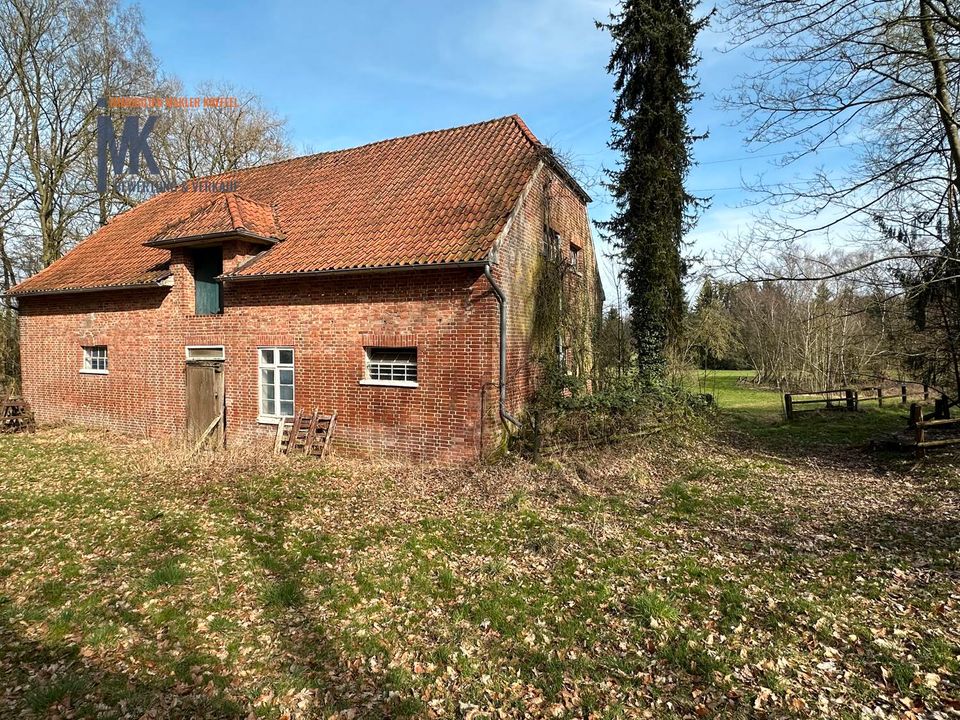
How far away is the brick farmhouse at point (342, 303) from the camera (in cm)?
1009

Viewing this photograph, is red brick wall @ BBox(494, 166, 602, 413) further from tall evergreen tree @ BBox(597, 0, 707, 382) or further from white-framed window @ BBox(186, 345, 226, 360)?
white-framed window @ BBox(186, 345, 226, 360)

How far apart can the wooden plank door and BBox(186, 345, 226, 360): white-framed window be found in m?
0.15

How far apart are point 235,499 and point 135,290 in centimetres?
856

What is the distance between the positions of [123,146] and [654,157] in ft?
Result: 71.5

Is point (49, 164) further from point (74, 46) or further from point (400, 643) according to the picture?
point (400, 643)

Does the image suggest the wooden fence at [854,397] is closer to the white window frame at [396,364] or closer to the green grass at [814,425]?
the green grass at [814,425]

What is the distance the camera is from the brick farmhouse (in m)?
10.1

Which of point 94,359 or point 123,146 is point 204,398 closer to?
point 94,359

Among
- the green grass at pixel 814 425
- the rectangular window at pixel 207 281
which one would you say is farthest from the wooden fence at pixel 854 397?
the rectangular window at pixel 207 281

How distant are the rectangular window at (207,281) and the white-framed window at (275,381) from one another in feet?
6.44

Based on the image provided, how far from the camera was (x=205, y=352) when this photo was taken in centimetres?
1286

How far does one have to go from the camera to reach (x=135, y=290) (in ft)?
45.0

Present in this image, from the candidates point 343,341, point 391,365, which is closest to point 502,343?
point 391,365

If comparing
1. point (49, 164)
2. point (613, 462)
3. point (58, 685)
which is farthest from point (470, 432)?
point (49, 164)
